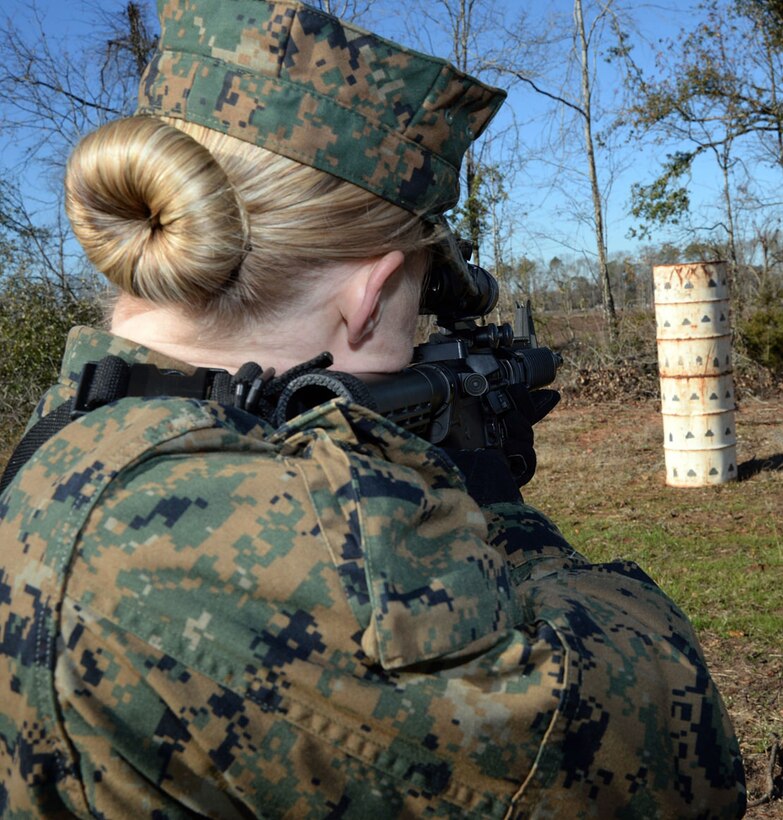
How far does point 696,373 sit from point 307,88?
23.6 feet

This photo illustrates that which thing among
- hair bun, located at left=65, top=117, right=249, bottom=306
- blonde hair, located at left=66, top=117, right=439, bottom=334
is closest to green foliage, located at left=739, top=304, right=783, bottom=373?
blonde hair, located at left=66, top=117, right=439, bottom=334

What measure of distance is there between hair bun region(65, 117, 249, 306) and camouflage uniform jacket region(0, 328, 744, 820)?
0.93 feet

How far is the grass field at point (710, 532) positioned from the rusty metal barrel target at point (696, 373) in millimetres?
245

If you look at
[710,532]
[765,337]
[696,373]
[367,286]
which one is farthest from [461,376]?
[765,337]

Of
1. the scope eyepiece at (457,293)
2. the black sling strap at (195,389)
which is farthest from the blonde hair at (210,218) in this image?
the scope eyepiece at (457,293)

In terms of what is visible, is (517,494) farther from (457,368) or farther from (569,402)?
(569,402)

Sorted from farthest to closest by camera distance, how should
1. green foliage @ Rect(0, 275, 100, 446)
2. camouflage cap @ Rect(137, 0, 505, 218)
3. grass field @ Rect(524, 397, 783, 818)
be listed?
green foliage @ Rect(0, 275, 100, 446), grass field @ Rect(524, 397, 783, 818), camouflage cap @ Rect(137, 0, 505, 218)

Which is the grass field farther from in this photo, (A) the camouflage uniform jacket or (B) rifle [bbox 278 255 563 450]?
(A) the camouflage uniform jacket

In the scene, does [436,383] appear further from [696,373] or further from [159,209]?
[696,373]

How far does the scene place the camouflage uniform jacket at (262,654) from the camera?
0.95 m

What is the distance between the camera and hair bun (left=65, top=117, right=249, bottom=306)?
1.24 m

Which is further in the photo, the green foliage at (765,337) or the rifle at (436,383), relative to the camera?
the green foliage at (765,337)

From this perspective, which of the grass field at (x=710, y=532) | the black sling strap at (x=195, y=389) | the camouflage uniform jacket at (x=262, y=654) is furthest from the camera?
the grass field at (x=710, y=532)

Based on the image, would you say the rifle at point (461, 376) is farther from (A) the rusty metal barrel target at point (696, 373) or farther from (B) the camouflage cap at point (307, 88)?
(A) the rusty metal barrel target at point (696, 373)
